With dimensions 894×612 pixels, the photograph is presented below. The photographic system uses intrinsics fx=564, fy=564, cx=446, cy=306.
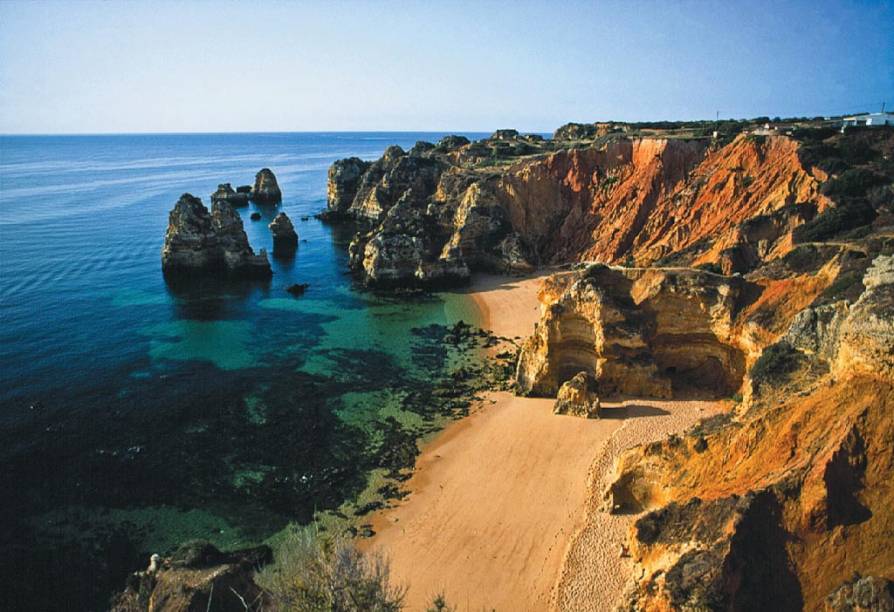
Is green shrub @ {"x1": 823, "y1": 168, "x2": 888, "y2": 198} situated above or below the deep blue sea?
above

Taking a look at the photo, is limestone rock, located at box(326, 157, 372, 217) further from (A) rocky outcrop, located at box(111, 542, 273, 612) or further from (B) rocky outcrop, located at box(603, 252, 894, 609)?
(B) rocky outcrop, located at box(603, 252, 894, 609)

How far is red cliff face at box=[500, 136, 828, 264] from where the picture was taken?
47.6 meters

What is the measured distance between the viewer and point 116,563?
1984cm

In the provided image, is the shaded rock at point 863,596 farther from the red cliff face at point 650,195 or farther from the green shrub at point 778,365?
the red cliff face at point 650,195

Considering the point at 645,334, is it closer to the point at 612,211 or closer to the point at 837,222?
the point at 837,222

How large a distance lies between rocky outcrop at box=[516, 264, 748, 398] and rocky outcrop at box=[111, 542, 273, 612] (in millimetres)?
19132

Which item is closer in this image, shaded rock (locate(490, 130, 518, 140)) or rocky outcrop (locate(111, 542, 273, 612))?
rocky outcrop (locate(111, 542, 273, 612))

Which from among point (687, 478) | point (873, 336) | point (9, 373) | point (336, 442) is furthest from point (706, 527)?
point (9, 373)

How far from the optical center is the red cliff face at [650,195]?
47625 millimetres

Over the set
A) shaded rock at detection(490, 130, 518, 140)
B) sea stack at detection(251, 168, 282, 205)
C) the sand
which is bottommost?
the sand

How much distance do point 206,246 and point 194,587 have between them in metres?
48.9

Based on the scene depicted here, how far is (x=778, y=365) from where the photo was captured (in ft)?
67.6

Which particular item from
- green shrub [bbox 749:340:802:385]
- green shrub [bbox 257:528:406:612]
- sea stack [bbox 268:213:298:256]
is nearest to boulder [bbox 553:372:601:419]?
green shrub [bbox 749:340:802:385]

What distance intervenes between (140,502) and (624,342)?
2314 cm
